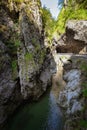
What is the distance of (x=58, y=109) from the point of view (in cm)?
1867

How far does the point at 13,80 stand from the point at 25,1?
9.16 meters

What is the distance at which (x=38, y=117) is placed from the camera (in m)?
17.3

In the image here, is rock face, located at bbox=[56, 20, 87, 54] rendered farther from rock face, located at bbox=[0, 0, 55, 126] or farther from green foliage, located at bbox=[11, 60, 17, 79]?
green foliage, located at bbox=[11, 60, 17, 79]

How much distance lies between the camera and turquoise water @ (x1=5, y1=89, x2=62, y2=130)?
15570 mm

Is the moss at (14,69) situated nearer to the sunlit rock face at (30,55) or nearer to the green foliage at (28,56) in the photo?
the sunlit rock face at (30,55)

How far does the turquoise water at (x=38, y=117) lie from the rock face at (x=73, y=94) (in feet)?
2.88

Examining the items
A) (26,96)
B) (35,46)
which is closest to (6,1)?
(35,46)

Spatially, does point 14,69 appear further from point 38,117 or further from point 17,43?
point 38,117

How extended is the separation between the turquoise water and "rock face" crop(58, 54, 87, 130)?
0.88m

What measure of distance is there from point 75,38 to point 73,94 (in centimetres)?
1851

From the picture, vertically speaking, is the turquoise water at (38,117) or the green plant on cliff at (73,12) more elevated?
the green plant on cliff at (73,12)

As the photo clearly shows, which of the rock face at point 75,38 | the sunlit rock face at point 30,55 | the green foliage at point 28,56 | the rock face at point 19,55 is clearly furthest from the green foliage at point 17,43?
the rock face at point 75,38

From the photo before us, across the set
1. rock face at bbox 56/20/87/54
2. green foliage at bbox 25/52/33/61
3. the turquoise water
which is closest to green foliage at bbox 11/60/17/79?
green foliage at bbox 25/52/33/61

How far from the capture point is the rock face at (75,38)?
32.7m
